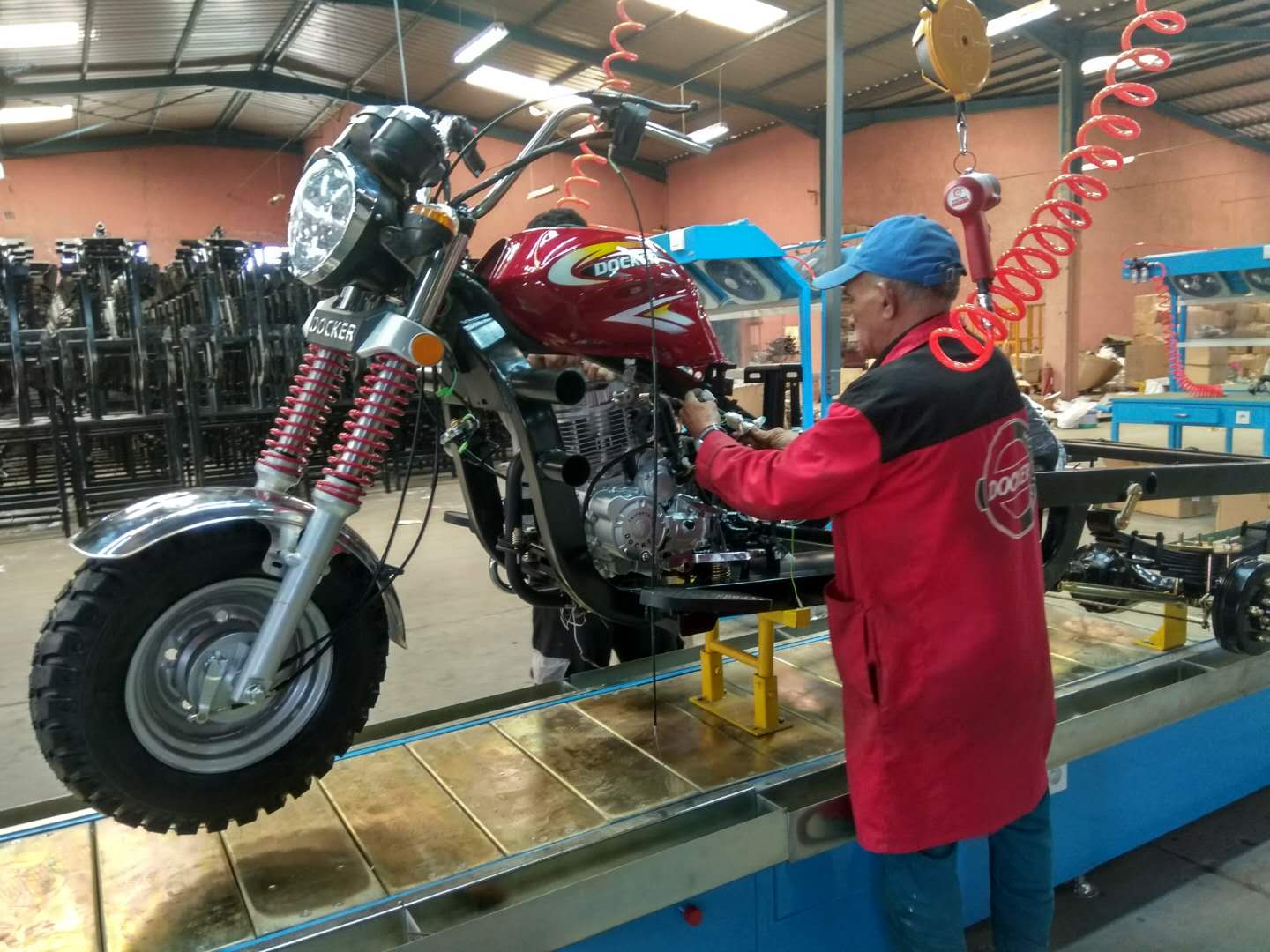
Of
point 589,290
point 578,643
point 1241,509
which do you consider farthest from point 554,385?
point 1241,509

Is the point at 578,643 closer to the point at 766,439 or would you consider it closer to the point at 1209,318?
the point at 766,439

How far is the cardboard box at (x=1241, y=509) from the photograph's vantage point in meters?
5.48

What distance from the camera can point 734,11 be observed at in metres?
10.7

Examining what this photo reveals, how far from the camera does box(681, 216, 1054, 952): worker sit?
1.67 m

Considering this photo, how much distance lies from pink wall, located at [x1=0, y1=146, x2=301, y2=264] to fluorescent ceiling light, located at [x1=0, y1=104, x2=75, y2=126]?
154 cm

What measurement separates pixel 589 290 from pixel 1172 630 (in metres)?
2.27

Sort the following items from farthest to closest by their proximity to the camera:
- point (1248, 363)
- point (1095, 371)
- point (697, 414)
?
point (1095, 371) → point (1248, 363) → point (697, 414)

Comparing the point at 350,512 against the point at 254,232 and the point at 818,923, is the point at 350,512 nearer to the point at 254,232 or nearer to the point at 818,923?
the point at 818,923

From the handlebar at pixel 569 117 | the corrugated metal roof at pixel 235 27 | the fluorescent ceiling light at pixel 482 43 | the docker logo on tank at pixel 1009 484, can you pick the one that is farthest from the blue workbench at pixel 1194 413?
the corrugated metal roof at pixel 235 27

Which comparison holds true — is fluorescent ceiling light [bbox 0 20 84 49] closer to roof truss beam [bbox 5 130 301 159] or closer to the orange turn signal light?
roof truss beam [bbox 5 130 301 159]

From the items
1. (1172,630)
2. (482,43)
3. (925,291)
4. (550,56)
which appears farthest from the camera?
(550,56)

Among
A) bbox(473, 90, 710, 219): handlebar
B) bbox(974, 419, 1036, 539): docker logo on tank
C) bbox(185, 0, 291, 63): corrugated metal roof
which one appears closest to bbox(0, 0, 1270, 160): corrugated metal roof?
bbox(185, 0, 291, 63): corrugated metal roof

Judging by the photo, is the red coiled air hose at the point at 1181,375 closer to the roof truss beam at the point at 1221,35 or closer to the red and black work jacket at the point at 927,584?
the roof truss beam at the point at 1221,35

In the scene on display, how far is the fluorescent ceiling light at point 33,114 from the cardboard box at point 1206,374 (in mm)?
13932
